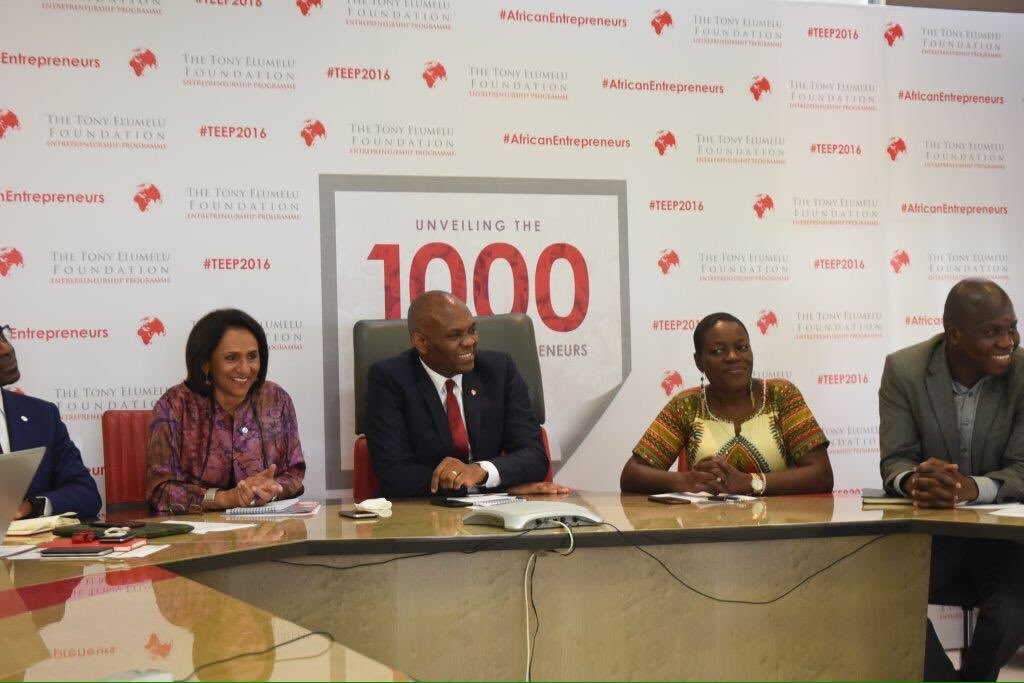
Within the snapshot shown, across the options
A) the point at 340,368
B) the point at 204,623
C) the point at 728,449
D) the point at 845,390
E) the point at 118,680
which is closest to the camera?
the point at 118,680

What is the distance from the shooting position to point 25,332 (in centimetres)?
408

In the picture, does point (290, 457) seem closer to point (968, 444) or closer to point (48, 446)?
point (48, 446)

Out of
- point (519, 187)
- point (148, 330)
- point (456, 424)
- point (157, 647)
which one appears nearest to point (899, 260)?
point (519, 187)

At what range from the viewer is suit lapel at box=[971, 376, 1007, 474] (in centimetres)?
322

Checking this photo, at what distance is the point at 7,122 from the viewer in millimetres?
4105

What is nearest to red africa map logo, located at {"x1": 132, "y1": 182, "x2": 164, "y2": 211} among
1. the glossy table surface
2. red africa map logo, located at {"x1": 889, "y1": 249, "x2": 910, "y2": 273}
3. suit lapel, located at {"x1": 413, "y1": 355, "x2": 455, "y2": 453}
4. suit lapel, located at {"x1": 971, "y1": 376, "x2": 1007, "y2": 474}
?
suit lapel, located at {"x1": 413, "y1": 355, "x2": 455, "y2": 453}

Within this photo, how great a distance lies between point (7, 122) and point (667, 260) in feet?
9.25

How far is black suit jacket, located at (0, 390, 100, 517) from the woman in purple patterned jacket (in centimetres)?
20

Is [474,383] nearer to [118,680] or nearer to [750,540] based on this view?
[750,540]

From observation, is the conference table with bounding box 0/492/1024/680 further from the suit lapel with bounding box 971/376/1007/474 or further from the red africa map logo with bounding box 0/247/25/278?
the red africa map logo with bounding box 0/247/25/278

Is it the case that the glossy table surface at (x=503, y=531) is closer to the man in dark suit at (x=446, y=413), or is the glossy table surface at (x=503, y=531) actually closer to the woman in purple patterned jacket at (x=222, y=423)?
the woman in purple patterned jacket at (x=222, y=423)

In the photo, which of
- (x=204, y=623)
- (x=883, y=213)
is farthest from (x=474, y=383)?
(x=883, y=213)

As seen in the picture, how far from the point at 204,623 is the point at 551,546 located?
104 centimetres

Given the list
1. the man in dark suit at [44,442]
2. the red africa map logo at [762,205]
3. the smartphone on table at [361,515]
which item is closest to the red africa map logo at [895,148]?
the red africa map logo at [762,205]
